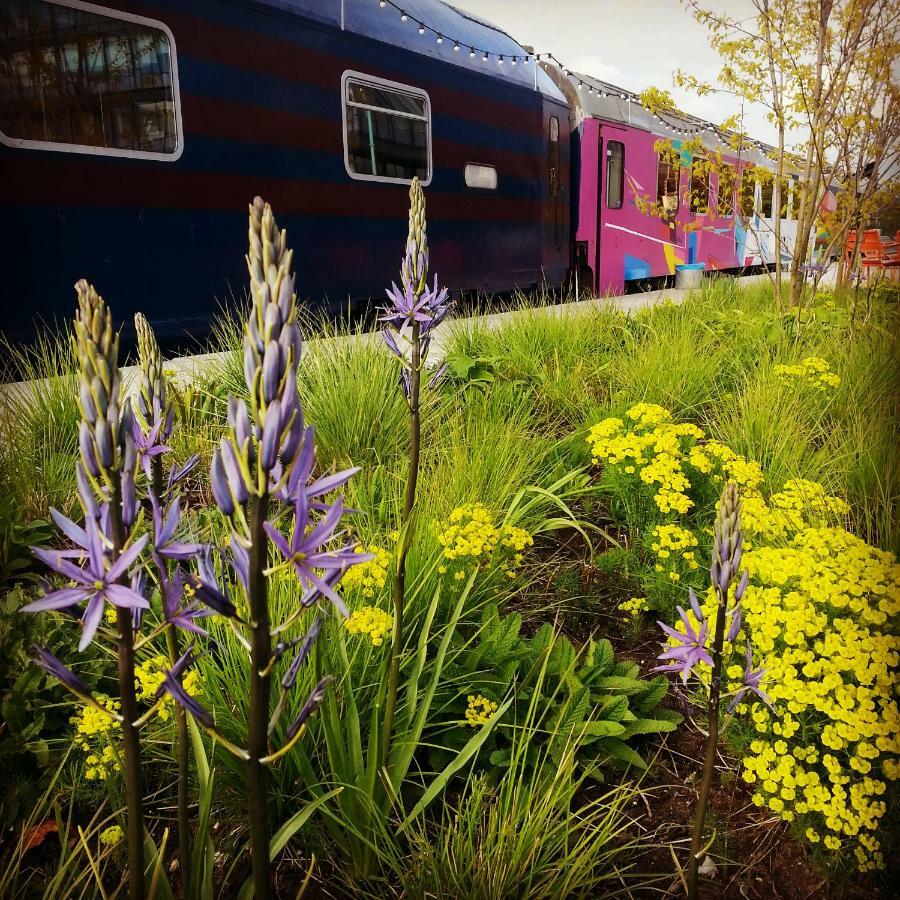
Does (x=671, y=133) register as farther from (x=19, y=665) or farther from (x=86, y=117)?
(x=19, y=665)

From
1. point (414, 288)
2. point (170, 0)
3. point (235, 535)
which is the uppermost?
point (170, 0)

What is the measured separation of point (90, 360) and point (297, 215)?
649cm

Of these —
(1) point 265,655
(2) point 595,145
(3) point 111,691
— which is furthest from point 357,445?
(2) point 595,145

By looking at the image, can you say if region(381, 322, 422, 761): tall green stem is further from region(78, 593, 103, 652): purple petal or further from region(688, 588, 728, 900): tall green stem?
region(78, 593, 103, 652): purple petal

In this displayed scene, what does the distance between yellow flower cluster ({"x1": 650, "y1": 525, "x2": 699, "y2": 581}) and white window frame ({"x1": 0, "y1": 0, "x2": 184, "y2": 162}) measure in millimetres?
4639

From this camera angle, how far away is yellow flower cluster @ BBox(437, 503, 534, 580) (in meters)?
2.19

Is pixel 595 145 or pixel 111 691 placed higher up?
pixel 595 145

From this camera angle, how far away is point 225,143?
6215 mm

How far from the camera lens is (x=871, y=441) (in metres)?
3.33

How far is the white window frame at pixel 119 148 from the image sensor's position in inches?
196

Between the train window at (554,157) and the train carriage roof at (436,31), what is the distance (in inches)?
15.1

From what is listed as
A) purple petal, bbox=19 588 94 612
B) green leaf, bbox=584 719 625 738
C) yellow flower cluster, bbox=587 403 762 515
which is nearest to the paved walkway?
yellow flower cluster, bbox=587 403 762 515

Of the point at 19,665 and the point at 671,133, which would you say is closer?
the point at 19,665

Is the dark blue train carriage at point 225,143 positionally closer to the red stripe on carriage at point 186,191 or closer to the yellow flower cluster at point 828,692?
the red stripe on carriage at point 186,191
